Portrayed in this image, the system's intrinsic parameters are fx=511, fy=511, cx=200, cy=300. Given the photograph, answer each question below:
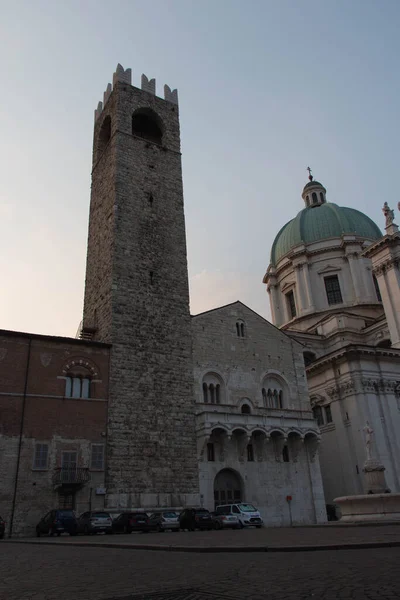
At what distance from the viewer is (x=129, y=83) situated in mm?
36781

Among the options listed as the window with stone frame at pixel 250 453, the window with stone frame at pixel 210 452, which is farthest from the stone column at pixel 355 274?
the window with stone frame at pixel 210 452

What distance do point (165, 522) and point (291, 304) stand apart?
35.7 meters

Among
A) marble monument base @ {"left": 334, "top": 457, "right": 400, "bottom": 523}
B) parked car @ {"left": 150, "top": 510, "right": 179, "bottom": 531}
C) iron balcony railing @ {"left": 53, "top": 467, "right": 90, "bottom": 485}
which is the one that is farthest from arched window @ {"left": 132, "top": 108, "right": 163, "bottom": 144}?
marble monument base @ {"left": 334, "top": 457, "right": 400, "bottom": 523}

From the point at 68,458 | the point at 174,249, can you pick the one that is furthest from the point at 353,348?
the point at 68,458

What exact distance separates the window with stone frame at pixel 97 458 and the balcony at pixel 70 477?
64 cm

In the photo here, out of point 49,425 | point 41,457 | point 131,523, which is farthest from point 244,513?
point 49,425

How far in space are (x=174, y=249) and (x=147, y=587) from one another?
27.1 metres

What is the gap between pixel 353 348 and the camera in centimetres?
3856

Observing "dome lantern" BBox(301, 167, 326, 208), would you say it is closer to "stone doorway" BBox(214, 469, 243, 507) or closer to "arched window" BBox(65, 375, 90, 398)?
"stone doorway" BBox(214, 469, 243, 507)

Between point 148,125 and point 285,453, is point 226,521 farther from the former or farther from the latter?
point 148,125

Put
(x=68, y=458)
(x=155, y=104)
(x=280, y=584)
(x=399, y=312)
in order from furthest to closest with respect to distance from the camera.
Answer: (x=399, y=312) < (x=155, y=104) < (x=68, y=458) < (x=280, y=584)

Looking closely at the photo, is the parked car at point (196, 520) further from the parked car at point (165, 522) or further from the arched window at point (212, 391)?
the arched window at point (212, 391)

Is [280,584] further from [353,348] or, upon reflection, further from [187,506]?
[353,348]

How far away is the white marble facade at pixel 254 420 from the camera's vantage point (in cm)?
2888
